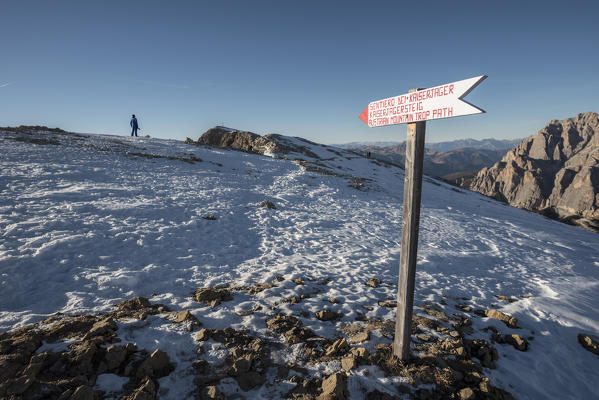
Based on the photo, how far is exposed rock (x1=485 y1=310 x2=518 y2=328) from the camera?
630 centimetres

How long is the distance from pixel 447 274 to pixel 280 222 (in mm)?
7687

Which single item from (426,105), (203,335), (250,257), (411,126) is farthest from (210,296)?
(426,105)

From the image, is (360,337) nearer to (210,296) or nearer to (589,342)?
(210,296)

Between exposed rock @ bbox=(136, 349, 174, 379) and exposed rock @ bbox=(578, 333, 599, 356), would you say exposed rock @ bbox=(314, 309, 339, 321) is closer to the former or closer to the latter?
exposed rock @ bbox=(136, 349, 174, 379)

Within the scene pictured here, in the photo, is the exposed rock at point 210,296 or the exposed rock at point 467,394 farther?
the exposed rock at point 210,296

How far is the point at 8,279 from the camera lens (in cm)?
674

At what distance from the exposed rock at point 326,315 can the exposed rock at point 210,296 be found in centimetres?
226

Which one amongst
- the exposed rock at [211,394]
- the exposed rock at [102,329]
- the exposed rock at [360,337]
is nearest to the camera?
the exposed rock at [211,394]

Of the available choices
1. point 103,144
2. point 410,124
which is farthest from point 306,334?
point 103,144

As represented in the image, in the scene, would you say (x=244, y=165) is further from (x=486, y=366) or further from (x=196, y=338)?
(x=486, y=366)

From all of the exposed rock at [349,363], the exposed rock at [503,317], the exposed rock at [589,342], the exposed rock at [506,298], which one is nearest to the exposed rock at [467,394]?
the exposed rock at [349,363]

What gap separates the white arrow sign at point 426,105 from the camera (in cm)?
343

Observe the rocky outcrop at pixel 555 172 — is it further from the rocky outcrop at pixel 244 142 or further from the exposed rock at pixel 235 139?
the exposed rock at pixel 235 139

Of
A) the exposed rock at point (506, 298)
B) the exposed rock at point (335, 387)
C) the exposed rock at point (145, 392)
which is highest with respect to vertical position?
the exposed rock at point (145, 392)
